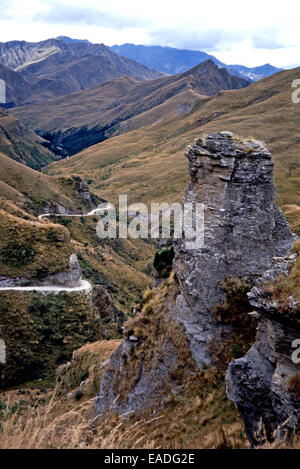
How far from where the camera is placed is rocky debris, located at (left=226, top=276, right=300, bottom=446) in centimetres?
866

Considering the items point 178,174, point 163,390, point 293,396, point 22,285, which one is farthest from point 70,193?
point 293,396

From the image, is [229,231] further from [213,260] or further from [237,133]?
[237,133]

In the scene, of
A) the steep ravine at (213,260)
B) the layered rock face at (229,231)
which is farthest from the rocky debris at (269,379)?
the layered rock face at (229,231)

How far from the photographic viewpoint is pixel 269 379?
390 inches

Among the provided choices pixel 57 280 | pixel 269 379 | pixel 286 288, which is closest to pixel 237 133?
pixel 57 280

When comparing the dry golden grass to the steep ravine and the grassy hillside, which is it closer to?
the steep ravine

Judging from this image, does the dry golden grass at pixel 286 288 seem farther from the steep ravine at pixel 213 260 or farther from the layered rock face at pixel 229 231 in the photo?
the layered rock face at pixel 229 231

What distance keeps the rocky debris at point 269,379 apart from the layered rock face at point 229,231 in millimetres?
3498

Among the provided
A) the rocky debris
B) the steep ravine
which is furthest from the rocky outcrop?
the rocky debris

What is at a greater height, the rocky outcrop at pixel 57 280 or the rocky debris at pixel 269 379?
the rocky debris at pixel 269 379

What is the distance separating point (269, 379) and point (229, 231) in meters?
6.06

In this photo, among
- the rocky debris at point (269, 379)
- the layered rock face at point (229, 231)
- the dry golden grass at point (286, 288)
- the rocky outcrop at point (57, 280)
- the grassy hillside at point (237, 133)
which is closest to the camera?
the rocky debris at point (269, 379)

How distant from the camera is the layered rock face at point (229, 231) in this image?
46.4 ft
